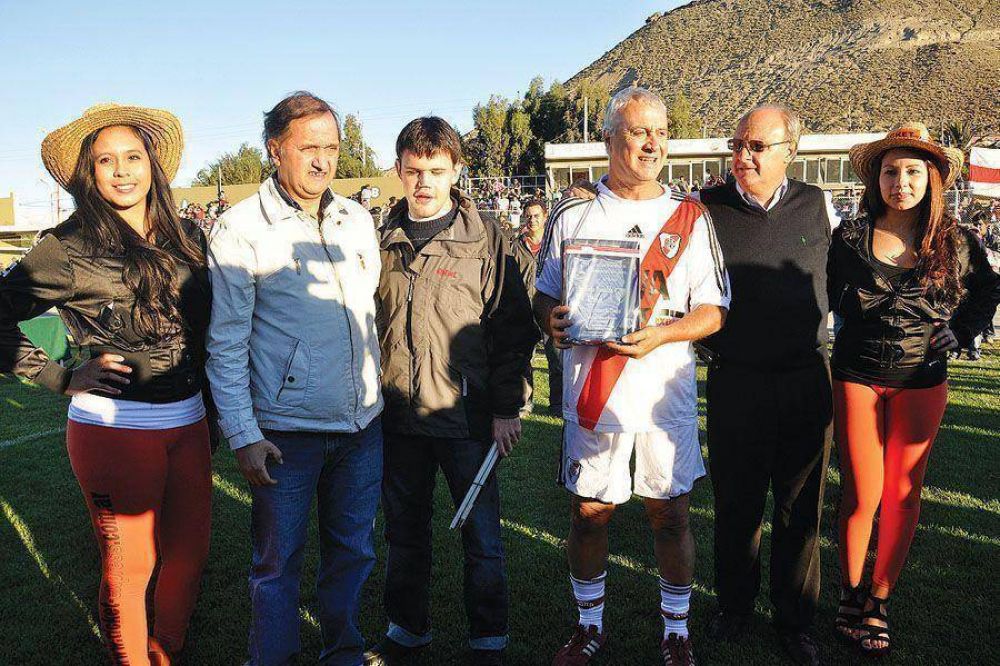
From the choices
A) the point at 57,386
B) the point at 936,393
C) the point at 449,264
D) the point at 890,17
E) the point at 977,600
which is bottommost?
the point at 977,600

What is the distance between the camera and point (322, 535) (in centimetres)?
275

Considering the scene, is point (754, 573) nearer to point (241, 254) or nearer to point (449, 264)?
point (449, 264)

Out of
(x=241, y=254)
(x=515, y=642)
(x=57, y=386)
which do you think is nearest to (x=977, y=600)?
(x=515, y=642)

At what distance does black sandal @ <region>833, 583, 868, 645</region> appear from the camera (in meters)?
3.15

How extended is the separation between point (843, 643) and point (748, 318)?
5.07 feet

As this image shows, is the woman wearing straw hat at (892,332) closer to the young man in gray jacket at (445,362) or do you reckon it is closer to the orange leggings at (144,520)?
the young man in gray jacket at (445,362)

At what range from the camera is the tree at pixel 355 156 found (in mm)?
50781

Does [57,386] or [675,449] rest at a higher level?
[57,386]

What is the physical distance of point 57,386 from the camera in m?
2.38

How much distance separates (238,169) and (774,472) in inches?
2407

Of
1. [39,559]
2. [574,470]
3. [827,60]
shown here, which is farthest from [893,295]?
[827,60]

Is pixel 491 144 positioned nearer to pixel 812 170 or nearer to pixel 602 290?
pixel 812 170

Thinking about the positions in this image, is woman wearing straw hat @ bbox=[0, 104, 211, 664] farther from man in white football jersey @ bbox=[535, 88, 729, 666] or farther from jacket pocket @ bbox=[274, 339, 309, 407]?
man in white football jersey @ bbox=[535, 88, 729, 666]

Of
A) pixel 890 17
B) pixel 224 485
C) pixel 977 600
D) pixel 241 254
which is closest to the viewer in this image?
Result: pixel 241 254
